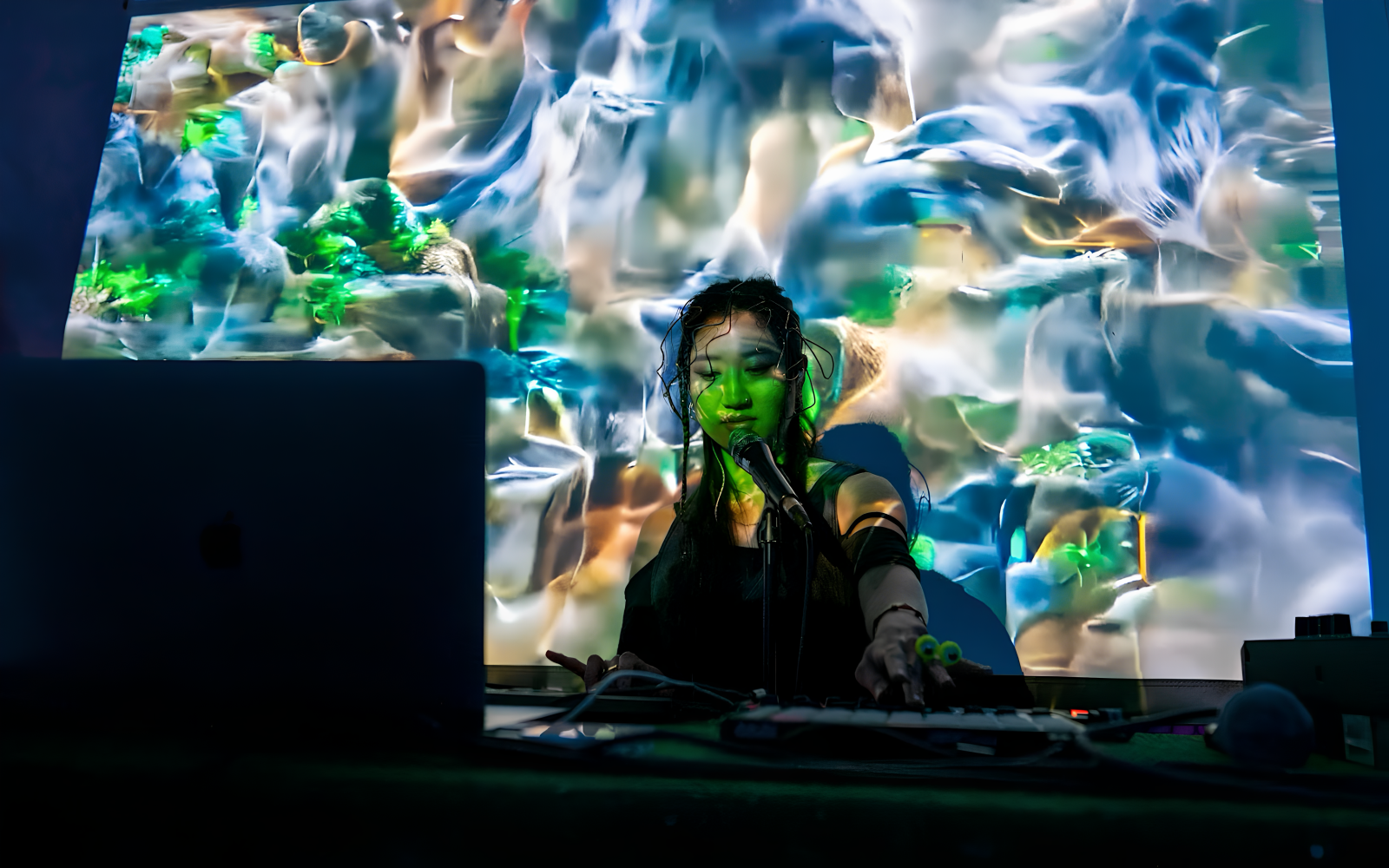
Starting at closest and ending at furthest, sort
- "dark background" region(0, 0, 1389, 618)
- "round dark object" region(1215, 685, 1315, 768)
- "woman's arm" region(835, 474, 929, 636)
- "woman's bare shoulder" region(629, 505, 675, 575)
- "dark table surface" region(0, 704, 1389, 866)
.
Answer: "dark table surface" region(0, 704, 1389, 866) → "round dark object" region(1215, 685, 1315, 768) → "woman's arm" region(835, 474, 929, 636) → "dark background" region(0, 0, 1389, 618) → "woman's bare shoulder" region(629, 505, 675, 575)

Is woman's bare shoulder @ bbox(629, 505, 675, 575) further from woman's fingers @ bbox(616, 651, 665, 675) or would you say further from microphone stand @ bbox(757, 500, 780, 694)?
microphone stand @ bbox(757, 500, 780, 694)

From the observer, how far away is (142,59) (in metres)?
3.18

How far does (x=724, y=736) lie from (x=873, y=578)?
0.84 meters

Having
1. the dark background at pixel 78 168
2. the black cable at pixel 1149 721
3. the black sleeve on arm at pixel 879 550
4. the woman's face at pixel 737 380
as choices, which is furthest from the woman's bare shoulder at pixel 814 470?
the dark background at pixel 78 168

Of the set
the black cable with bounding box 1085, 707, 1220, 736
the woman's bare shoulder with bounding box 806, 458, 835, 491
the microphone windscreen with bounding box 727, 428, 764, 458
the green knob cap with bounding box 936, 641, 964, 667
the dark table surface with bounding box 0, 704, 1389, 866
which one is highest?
the woman's bare shoulder with bounding box 806, 458, 835, 491

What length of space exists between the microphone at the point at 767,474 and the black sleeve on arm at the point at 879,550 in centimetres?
36

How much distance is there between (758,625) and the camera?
66.6 inches

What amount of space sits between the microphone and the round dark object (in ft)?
1.55

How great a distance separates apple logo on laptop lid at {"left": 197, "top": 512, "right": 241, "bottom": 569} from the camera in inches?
22.8

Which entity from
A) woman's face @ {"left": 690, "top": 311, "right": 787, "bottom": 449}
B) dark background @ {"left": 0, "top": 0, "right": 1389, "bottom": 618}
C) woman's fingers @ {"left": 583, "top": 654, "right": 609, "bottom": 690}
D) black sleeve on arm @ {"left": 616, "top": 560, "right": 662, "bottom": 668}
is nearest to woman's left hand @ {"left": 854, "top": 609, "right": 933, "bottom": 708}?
woman's fingers @ {"left": 583, "top": 654, "right": 609, "bottom": 690}

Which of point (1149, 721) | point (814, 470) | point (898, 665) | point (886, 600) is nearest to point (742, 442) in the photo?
point (898, 665)

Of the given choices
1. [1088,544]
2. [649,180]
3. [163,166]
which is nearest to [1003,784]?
[1088,544]

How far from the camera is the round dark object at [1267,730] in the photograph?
518 millimetres

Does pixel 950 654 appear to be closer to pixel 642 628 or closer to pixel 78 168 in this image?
pixel 642 628
